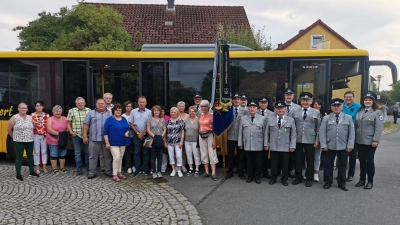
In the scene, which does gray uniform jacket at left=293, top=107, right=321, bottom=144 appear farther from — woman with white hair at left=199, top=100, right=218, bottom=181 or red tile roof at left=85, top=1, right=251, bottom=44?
red tile roof at left=85, top=1, right=251, bottom=44

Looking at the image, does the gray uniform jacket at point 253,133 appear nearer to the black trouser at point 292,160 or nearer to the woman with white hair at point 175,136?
the black trouser at point 292,160

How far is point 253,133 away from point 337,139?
1.60m

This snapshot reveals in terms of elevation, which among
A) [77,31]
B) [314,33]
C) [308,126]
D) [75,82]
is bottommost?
[308,126]

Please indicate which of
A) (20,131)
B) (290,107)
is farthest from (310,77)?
(20,131)

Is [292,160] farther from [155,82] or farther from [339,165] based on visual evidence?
[155,82]

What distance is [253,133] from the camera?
6.40 m

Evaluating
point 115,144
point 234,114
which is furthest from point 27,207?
point 234,114

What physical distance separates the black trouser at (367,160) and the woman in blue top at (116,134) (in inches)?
188

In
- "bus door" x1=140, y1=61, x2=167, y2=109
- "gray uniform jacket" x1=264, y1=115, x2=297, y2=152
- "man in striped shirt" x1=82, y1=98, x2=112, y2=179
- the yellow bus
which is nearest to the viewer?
"gray uniform jacket" x1=264, y1=115, x2=297, y2=152

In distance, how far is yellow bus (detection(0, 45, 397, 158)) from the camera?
7.55m

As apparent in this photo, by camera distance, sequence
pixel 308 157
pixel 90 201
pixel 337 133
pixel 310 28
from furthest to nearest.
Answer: pixel 310 28 < pixel 308 157 < pixel 337 133 < pixel 90 201

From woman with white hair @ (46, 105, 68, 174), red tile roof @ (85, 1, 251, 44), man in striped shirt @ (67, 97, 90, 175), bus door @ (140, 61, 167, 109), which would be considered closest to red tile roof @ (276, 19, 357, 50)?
red tile roof @ (85, 1, 251, 44)

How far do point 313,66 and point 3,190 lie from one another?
23.3 feet

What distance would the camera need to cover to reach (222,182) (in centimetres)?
652
